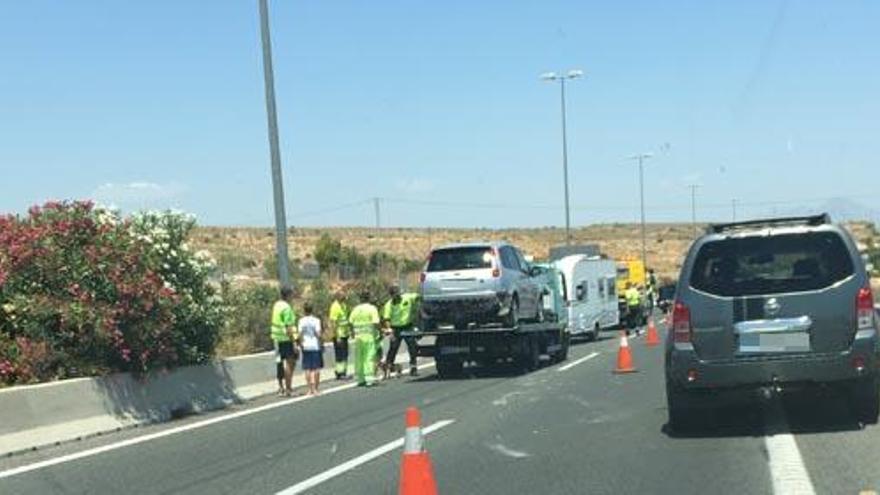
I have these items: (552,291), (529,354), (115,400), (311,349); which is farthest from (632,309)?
(115,400)

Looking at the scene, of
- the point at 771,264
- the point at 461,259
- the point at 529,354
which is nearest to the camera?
the point at 771,264

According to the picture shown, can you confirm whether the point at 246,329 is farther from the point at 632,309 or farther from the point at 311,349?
the point at 632,309

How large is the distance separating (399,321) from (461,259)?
217 cm

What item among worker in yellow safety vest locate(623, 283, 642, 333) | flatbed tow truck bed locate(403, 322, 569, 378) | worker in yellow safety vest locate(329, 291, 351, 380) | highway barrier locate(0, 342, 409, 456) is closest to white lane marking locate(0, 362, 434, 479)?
highway barrier locate(0, 342, 409, 456)

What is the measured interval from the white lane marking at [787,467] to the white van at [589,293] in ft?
65.0

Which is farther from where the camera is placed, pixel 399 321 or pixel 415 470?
pixel 399 321

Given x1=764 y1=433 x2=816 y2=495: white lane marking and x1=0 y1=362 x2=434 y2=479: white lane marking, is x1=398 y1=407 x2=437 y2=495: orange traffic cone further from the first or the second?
x1=0 y1=362 x2=434 y2=479: white lane marking

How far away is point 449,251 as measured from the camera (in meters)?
21.1

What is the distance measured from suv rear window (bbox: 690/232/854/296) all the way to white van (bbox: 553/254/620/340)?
1951 cm

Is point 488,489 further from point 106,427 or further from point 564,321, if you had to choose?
point 564,321

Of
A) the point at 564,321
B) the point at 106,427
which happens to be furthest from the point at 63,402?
the point at 564,321

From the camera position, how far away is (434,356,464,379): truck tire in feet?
70.6

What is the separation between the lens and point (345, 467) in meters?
10.5

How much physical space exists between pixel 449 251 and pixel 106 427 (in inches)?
331
